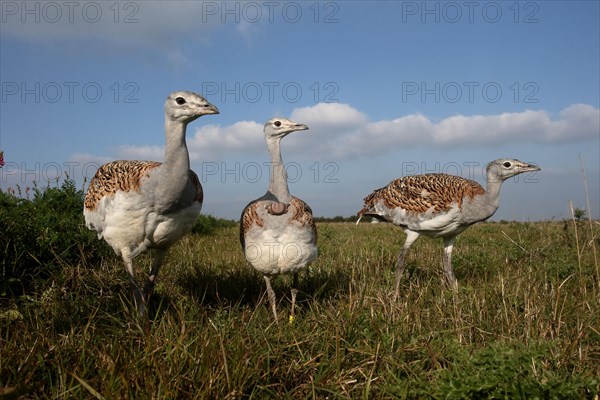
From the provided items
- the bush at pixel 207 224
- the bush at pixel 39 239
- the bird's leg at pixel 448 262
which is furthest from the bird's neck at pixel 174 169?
the bush at pixel 207 224

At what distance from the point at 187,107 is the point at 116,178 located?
93 cm

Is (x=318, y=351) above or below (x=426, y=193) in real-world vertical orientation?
below

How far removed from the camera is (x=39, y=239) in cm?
525

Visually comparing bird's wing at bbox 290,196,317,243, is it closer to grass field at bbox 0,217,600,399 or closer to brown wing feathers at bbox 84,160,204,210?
grass field at bbox 0,217,600,399

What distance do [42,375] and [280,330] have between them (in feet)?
4.74

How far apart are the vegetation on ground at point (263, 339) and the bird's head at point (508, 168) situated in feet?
4.88

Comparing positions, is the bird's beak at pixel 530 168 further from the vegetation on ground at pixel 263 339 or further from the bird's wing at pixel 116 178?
the bird's wing at pixel 116 178

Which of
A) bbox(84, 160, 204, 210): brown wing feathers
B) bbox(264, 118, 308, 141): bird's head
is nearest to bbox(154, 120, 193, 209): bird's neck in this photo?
bbox(84, 160, 204, 210): brown wing feathers

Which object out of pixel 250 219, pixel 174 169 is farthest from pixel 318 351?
pixel 174 169

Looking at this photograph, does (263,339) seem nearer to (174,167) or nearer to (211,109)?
(174,167)

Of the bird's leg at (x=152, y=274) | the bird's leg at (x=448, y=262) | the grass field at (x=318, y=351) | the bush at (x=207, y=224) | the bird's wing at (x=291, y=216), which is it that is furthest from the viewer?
the bush at (x=207, y=224)

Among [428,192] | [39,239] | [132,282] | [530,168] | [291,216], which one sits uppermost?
[530,168]

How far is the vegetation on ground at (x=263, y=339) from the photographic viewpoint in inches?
104

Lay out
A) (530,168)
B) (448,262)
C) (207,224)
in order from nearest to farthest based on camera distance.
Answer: (448,262), (530,168), (207,224)
